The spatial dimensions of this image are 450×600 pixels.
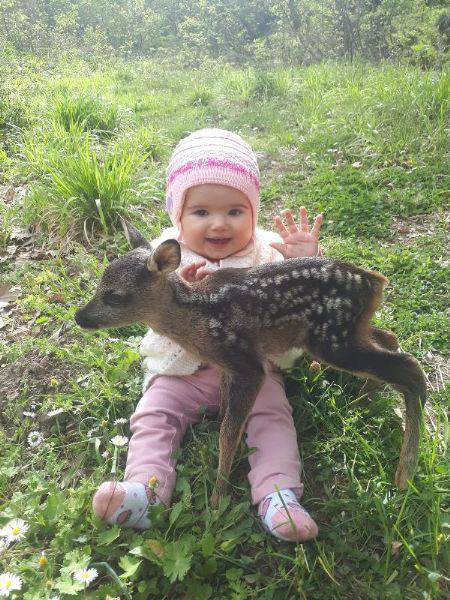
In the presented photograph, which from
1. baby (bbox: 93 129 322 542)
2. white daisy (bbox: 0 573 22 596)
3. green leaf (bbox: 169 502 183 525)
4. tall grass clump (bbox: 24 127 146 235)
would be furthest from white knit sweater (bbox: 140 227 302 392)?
tall grass clump (bbox: 24 127 146 235)

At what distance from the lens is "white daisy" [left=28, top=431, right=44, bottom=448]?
2.80m

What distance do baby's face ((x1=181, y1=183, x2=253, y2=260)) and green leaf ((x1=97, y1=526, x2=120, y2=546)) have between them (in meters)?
1.64

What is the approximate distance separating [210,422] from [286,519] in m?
0.82

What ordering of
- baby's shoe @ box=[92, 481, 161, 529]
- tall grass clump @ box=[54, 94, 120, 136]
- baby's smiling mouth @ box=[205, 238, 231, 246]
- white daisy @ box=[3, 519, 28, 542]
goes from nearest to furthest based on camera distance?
white daisy @ box=[3, 519, 28, 542]
baby's shoe @ box=[92, 481, 161, 529]
baby's smiling mouth @ box=[205, 238, 231, 246]
tall grass clump @ box=[54, 94, 120, 136]

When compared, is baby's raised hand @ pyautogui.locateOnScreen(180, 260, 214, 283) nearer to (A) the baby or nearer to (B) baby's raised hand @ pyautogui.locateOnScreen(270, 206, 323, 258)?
(A) the baby

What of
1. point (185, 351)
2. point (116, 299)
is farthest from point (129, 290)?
point (185, 351)

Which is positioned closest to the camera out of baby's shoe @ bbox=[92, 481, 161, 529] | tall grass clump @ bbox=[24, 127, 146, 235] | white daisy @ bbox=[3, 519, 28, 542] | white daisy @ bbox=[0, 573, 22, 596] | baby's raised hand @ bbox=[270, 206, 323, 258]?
white daisy @ bbox=[0, 573, 22, 596]

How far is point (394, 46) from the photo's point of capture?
35.7ft

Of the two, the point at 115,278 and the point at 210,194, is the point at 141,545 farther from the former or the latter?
the point at 210,194

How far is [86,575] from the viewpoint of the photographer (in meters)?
2.01

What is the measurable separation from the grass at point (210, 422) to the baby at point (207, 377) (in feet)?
0.35

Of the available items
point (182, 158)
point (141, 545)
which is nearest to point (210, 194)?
point (182, 158)

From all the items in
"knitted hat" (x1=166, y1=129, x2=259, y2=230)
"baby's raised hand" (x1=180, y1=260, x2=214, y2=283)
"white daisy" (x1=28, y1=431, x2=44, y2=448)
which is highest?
"knitted hat" (x1=166, y1=129, x2=259, y2=230)

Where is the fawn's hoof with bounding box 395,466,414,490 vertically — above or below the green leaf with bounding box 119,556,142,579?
above
